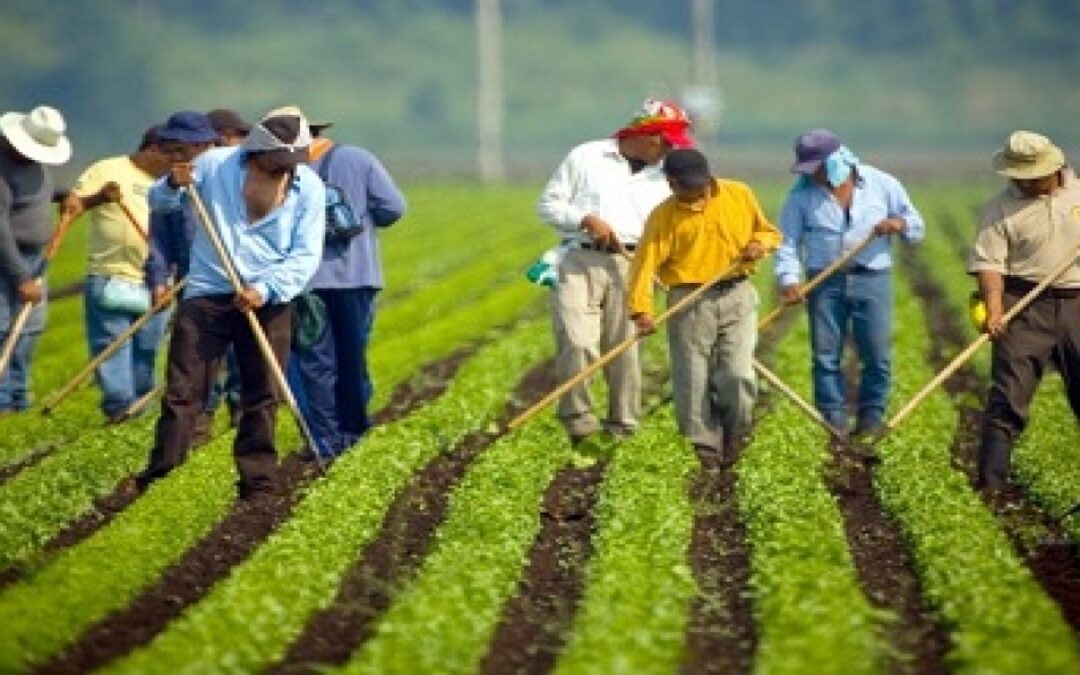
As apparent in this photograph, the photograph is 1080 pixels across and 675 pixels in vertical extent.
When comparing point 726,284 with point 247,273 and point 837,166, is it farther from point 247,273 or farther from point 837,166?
point 247,273

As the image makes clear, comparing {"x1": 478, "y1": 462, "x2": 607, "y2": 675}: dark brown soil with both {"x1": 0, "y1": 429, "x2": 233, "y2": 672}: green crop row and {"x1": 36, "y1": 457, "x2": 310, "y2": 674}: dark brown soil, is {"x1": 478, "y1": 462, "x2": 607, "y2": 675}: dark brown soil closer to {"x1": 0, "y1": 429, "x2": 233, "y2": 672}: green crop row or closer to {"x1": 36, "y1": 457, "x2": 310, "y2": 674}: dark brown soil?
{"x1": 36, "y1": 457, "x2": 310, "y2": 674}: dark brown soil

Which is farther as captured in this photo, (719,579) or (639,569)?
(719,579)

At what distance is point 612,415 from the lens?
15.9m

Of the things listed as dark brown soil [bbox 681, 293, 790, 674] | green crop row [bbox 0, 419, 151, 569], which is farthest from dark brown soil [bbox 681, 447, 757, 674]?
green crop row [bbox 0, 419, 151, 569]

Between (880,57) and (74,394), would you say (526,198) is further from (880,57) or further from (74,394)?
(880,57)

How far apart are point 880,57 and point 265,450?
3973 inches

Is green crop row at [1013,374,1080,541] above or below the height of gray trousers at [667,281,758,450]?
below

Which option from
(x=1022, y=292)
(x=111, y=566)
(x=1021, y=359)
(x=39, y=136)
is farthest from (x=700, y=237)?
(x=111, y=566)

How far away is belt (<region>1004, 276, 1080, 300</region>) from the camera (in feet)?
45.8

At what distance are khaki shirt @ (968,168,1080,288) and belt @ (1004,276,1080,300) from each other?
1.3 inches

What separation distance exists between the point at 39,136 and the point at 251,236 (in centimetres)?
292

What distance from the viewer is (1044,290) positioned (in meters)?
14.0

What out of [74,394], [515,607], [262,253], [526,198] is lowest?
[526,198]

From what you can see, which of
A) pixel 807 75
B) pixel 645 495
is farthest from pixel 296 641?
pixel 807 75
